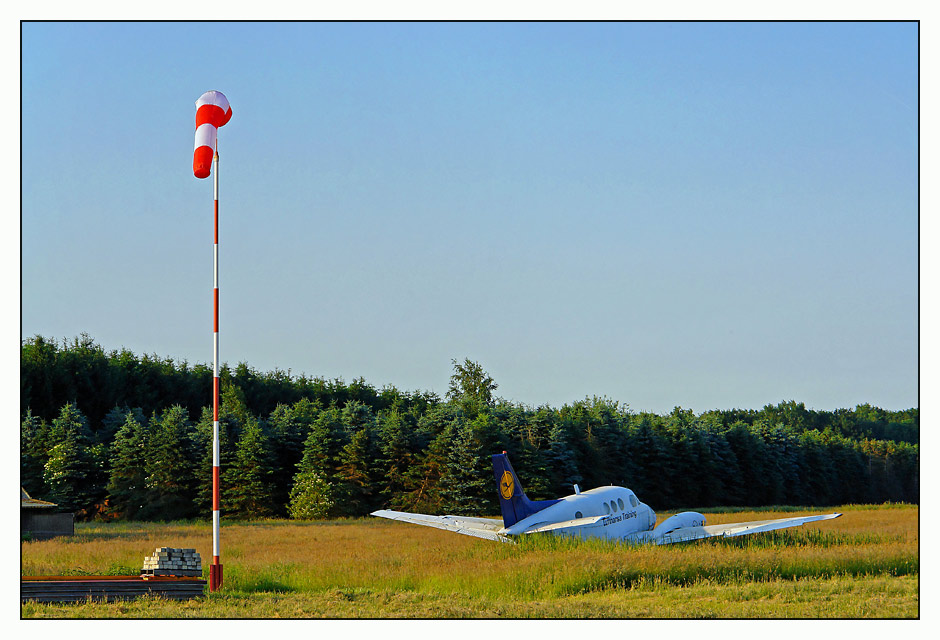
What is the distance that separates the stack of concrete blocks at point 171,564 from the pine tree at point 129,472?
90.1 ft

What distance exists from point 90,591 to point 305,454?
1109 inches

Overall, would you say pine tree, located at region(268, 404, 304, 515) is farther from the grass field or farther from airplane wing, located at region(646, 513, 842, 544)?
airplane wing, located at region(646, 513, 842, 544)

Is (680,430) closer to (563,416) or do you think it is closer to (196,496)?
(563,416)

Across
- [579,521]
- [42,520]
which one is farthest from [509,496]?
[42,520]

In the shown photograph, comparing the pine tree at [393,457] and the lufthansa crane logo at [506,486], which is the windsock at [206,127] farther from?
the pine tree at [393,457]

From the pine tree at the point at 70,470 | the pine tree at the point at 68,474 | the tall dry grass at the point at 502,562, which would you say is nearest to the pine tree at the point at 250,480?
the pine tree at the point at 70,470

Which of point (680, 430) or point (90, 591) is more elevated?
point (680, 430)

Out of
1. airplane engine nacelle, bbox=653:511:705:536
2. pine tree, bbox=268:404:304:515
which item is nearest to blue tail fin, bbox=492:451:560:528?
airplane engine nacelle, bbox=653:511:705:536

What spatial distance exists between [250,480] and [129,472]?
5.59m

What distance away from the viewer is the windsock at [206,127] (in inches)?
669

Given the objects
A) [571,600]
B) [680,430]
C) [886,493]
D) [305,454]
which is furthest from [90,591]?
[886,493]

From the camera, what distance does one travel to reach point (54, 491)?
42562mm

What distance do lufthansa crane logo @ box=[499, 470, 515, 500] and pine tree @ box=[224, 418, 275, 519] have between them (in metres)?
21.7

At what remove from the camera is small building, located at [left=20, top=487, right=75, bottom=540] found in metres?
29.8
